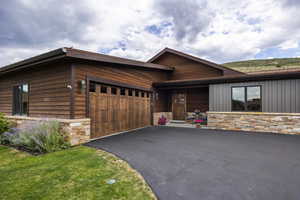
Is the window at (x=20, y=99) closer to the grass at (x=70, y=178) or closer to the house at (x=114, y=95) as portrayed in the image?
the house at (x=114, y=95)

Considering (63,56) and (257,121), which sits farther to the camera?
(257,121)

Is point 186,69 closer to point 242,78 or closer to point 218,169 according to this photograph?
point 242,78

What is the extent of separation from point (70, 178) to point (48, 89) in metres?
4.70

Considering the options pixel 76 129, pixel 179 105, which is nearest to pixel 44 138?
pixel 76 129

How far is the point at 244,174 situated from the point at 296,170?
3.99 feet

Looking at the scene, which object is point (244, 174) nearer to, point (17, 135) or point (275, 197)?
point (275, 197)

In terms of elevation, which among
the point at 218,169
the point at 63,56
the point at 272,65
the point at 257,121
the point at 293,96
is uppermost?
the point at 272,65

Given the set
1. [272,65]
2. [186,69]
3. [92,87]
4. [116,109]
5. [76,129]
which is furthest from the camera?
[272,65]

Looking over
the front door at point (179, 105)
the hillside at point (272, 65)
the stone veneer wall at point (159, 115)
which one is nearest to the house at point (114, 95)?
the stone veneer wall at point (159, 115)

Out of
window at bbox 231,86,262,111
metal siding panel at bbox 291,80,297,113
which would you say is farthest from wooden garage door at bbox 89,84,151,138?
metal siding panel at bbox 291,80,297,113

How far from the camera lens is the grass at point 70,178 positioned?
2311 mm

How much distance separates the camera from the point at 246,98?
7871 millimetres

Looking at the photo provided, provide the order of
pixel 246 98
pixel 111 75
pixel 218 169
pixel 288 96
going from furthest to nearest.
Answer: pixel 246 98, pixel 288 96, pixel 111 75, pixel 218 169

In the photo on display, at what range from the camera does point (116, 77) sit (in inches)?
281
